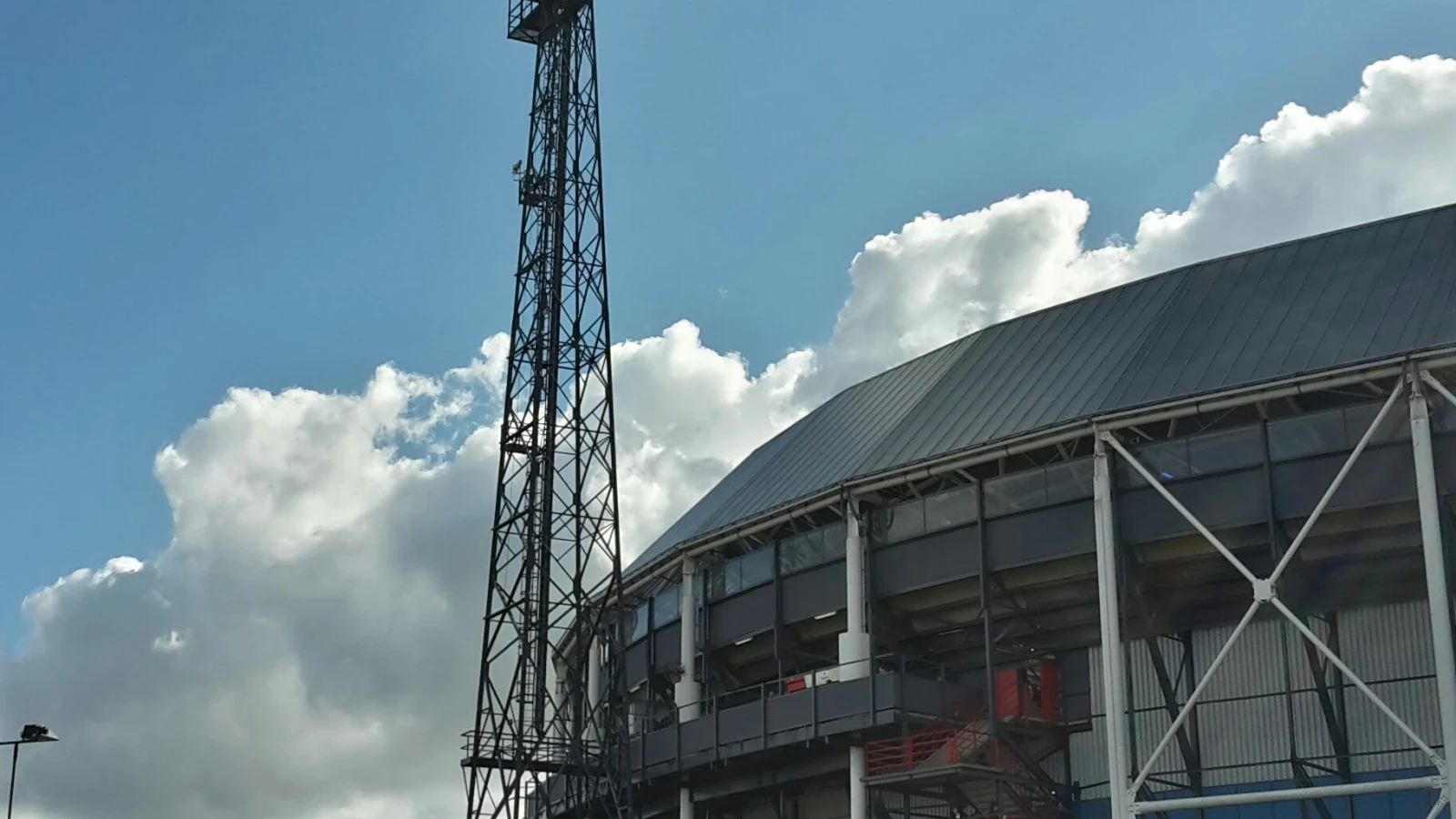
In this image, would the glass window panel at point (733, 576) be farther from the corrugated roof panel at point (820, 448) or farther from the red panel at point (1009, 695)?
the red panel at point (1009, 695)

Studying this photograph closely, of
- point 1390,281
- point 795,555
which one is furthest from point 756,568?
point 1390,281

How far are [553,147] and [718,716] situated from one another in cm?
2345

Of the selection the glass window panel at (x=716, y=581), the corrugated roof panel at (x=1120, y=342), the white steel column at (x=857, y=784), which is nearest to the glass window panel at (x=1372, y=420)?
the corrugated roof panel at (x=1120, y=342)

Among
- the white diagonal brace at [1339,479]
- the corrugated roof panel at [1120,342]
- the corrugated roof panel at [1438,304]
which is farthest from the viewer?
the corrugated roof panel at [1120,342]

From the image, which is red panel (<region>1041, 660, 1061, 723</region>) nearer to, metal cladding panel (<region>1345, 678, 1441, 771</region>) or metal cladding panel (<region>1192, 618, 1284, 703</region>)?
metal cladding panel (<region>1192, 618, 1284, 703</region>)

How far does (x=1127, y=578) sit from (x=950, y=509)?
5507 millimetres

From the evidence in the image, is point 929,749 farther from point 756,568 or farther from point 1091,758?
point 756,568

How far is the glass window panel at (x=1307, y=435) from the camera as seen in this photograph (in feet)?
149

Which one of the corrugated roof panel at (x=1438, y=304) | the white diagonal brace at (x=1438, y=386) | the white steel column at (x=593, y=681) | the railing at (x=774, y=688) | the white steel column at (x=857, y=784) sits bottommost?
the white steel column at (x=857, y=784)

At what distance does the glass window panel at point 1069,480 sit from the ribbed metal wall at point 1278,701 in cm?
551

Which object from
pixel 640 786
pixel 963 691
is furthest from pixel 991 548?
pixel 640 786

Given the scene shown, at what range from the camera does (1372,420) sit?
147ft

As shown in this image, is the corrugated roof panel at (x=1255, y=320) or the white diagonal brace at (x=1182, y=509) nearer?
the white diagonal brace at (x=1182, y=509)

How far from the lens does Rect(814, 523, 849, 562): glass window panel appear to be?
5384 centimetres
